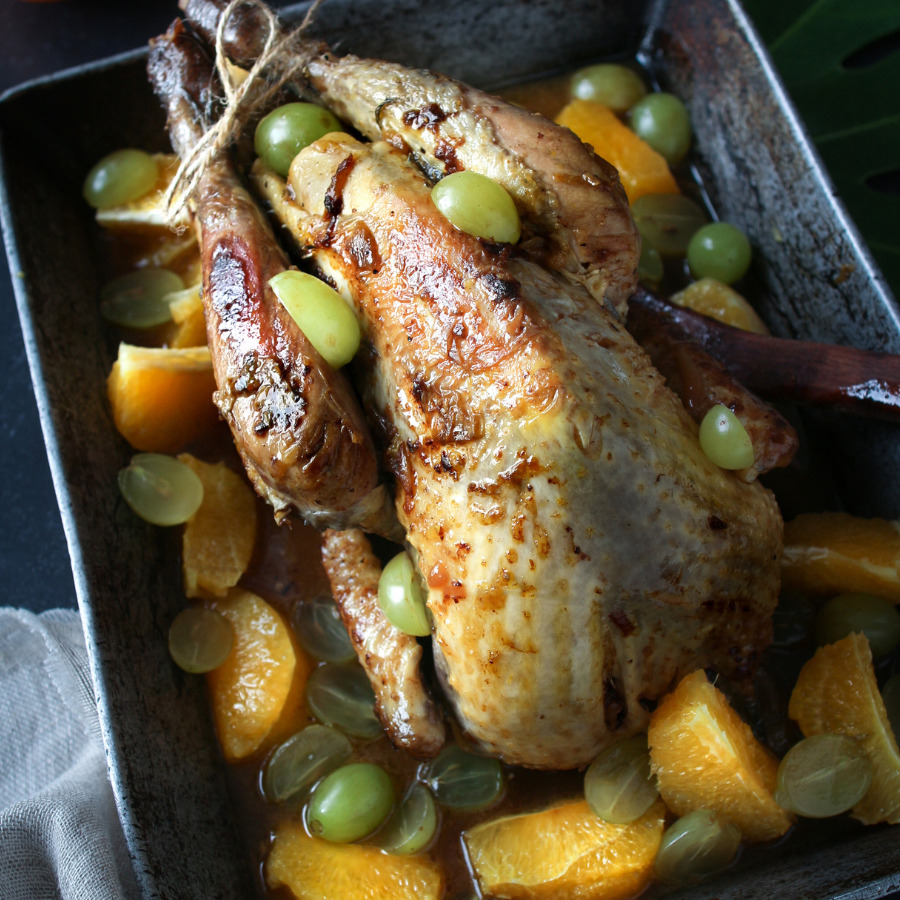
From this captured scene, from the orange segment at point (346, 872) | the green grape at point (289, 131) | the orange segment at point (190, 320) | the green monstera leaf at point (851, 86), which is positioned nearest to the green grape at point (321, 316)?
the green grape at point (289, 131)

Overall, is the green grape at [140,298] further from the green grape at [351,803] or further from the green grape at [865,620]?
the green grape at [865,620]

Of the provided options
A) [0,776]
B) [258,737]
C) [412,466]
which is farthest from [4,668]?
[412,466]

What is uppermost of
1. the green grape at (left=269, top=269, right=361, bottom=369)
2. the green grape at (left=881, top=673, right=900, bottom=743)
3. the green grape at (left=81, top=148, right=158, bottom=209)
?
the green grape at (left=81, top=148, right=158, bottom=209)

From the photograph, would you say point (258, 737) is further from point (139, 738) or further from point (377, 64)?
point (377, 64)

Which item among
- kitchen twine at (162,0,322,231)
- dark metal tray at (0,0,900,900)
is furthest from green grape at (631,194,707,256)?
kitchen twine at (162,0,322,231)

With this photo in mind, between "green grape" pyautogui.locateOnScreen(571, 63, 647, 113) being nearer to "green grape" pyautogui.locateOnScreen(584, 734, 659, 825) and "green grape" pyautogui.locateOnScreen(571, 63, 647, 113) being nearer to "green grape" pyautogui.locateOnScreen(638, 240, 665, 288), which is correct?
"green grape" pyautogui.locateOnScreen(638, 240, 665, 288)

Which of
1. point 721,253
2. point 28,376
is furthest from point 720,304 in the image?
point 28,376
